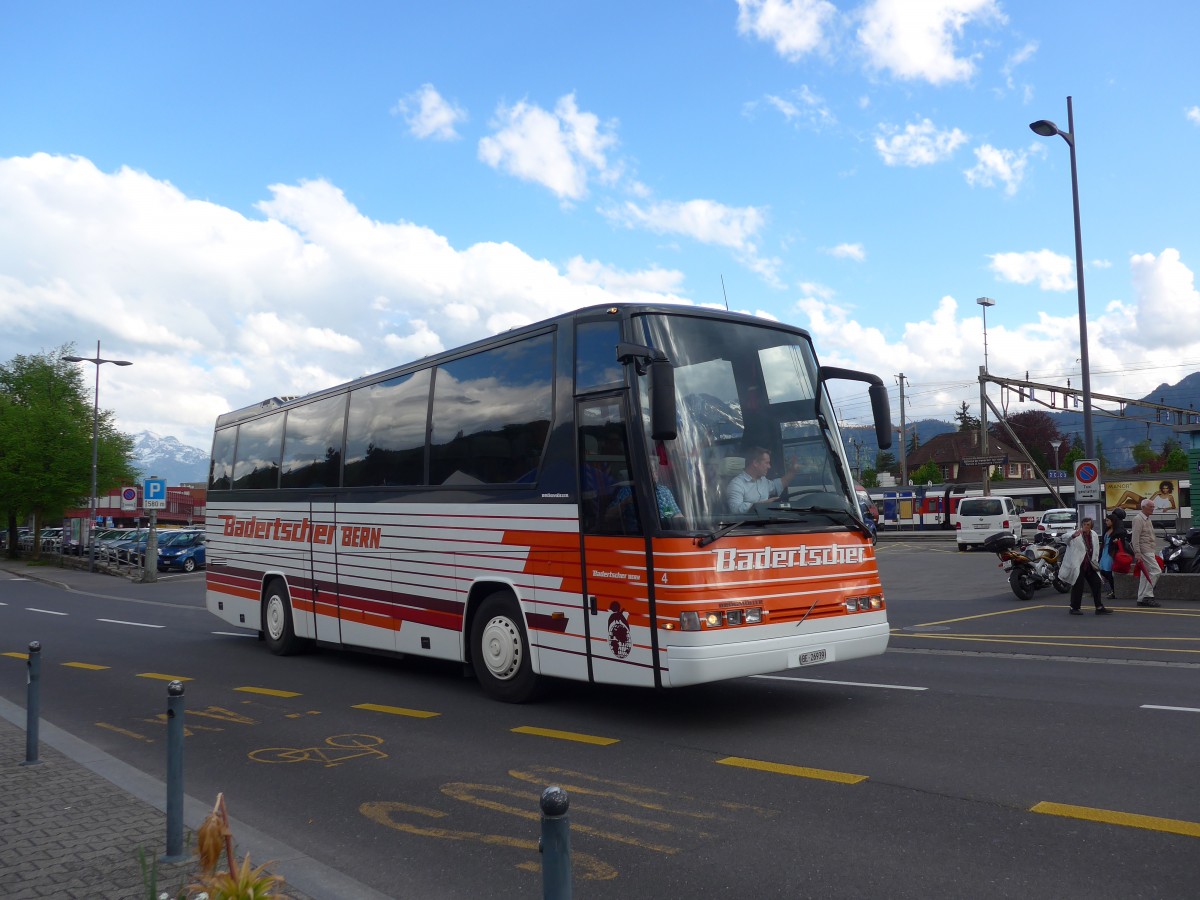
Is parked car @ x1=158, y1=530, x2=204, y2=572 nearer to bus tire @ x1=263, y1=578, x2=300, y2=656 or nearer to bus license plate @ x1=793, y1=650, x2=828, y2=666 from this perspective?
bus tire @ x1=263, y1=578, x2=300, y2=656

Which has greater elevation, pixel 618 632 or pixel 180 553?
pixel 618 632

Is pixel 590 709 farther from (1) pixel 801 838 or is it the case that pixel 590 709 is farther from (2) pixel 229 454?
(2) pixel 229 454

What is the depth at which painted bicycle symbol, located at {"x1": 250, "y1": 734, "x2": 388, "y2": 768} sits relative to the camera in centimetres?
780

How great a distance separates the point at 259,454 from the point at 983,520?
113ft

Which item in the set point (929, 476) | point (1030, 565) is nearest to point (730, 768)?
point (1030, 565)

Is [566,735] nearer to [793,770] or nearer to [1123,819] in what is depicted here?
[793,770]

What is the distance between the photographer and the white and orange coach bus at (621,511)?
8.05 meters

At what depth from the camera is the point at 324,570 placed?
1312 cm

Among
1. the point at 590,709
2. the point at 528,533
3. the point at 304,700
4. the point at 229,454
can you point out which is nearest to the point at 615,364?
the point at 528,533

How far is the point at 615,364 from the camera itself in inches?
338

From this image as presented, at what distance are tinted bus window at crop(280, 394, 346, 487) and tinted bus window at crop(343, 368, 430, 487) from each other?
0.34 m

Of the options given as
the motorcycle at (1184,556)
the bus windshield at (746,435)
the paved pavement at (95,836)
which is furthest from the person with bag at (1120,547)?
the paved pavement at (95,836)

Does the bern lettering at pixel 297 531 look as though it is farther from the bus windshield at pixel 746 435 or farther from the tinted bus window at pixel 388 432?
the bus windshield at pixel 746 435

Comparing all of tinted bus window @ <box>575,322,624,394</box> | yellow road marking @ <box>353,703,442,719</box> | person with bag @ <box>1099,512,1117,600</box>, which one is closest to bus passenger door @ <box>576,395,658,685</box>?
tinted bus window @ <box>575,322,624,394</box>
